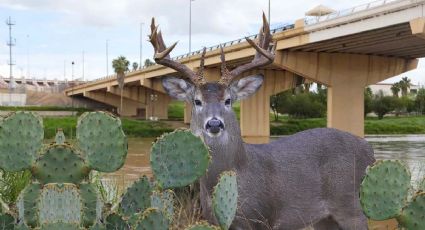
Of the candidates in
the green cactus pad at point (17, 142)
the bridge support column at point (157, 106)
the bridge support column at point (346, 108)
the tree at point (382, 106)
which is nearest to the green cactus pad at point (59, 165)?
the green cactus pad at point (17, 142)

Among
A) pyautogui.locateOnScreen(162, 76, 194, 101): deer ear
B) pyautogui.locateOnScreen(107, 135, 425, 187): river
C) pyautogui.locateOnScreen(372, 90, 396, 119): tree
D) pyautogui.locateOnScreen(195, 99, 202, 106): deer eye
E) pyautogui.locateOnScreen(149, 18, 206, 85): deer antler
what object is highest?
pyautogui.locateOnScreen(372, 90, 396, 119): tree

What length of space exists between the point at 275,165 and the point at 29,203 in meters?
2.05

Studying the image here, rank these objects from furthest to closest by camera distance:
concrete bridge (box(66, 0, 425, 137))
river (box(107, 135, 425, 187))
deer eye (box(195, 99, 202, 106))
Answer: concrete bridge (box(66, 0, 425, 137)) → river (box(107, 135, 425, 187)) → deer eye (box(195, 99, 202, 106))

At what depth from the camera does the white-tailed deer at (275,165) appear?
5.20 meters

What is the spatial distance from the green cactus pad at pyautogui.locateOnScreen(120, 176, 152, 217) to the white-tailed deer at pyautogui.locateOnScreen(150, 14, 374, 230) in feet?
1.62

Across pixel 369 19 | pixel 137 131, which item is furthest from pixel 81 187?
pixel 137 131

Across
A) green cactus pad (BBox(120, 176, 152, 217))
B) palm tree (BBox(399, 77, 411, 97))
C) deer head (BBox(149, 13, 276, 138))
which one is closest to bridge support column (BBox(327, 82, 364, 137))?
deer head (BBox(149, 13, 276, 138))

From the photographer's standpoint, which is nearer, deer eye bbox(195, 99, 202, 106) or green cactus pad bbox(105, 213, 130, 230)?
green cactus pad bbox(105, 213, 130, 230)

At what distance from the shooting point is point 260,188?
5.25 meters

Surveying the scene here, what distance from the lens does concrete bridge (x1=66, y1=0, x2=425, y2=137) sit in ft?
96.8

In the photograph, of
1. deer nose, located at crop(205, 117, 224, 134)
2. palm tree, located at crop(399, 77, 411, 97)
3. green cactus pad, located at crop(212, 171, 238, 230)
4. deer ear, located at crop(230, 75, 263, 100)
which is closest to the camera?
green cactus pad, located at crop(212, 171, 238, 230)

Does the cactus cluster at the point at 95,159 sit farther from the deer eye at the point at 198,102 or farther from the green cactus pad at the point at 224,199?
the deer eye at the point at 198,102

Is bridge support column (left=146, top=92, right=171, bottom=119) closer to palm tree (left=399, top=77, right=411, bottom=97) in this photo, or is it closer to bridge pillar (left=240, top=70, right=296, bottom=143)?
bridge pillar (left=240, top=70, right=296, bottom=143)

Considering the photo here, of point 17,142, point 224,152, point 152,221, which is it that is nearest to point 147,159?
point 224,152
